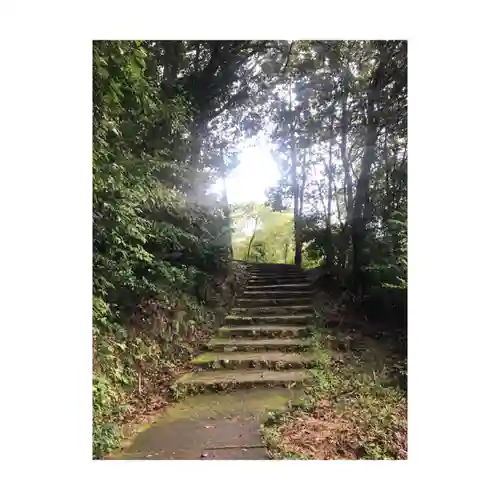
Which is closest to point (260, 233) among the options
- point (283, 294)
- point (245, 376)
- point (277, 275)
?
point (277, 275)

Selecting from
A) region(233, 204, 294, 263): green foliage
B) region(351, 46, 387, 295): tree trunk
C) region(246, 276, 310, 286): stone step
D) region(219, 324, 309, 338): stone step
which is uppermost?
region(351, 46, 387, 295): tree trunk

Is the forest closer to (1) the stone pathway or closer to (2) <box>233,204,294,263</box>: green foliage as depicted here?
(2) <box>233,204,294,263</box>: green foliage

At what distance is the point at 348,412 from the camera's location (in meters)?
1.41

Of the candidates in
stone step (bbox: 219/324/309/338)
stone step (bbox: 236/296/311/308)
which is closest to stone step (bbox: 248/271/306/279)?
stone step (bbox: 236/296/311/308)

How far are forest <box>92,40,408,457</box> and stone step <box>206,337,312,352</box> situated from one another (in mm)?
149

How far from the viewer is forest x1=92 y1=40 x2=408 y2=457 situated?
1.45 metres

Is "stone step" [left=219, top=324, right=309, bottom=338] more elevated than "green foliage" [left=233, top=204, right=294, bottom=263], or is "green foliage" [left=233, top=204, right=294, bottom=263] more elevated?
"green foliage" [left=233, top=204, right=294, bottom=263]

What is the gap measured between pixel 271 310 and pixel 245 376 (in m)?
0.34
